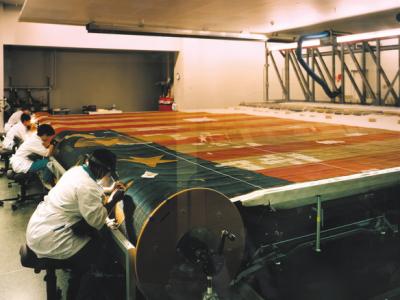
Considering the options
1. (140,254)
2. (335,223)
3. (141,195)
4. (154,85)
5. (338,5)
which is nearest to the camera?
(140,254)

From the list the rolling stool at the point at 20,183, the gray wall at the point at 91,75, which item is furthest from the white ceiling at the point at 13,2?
the rolling stool at the point at 20,183

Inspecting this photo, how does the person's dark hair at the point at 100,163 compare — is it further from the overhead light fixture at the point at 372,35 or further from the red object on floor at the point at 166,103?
the red object on floor at the point at 166,103

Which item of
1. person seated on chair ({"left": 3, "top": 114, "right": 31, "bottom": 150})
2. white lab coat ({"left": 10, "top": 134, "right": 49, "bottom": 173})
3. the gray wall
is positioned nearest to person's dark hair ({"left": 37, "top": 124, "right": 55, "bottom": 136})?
white lab coat ({"left": 10, "top": 134, "right": 49, "bottom": 173})

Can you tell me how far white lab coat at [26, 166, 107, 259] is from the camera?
234 centimetres

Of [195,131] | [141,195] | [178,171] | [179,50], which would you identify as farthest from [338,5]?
[141,195]

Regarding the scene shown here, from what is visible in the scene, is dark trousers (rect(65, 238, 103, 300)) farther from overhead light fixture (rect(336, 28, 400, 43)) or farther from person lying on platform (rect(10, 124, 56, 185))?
overhead light fixture (rect(336, 28, 400, 43))

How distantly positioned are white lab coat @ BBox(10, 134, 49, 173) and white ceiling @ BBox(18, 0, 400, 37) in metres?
2.72

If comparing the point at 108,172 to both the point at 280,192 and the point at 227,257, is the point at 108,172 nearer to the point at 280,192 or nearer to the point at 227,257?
the point at 227,257

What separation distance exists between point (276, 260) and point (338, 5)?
5.56 m

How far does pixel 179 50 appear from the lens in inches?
415

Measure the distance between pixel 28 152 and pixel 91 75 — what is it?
21.4ft

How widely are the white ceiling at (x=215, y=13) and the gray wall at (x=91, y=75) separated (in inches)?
102

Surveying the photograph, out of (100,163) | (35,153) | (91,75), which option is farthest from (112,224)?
(91,75)

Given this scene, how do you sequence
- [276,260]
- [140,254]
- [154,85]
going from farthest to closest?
[154,85] → [276,260] → [140,254]
